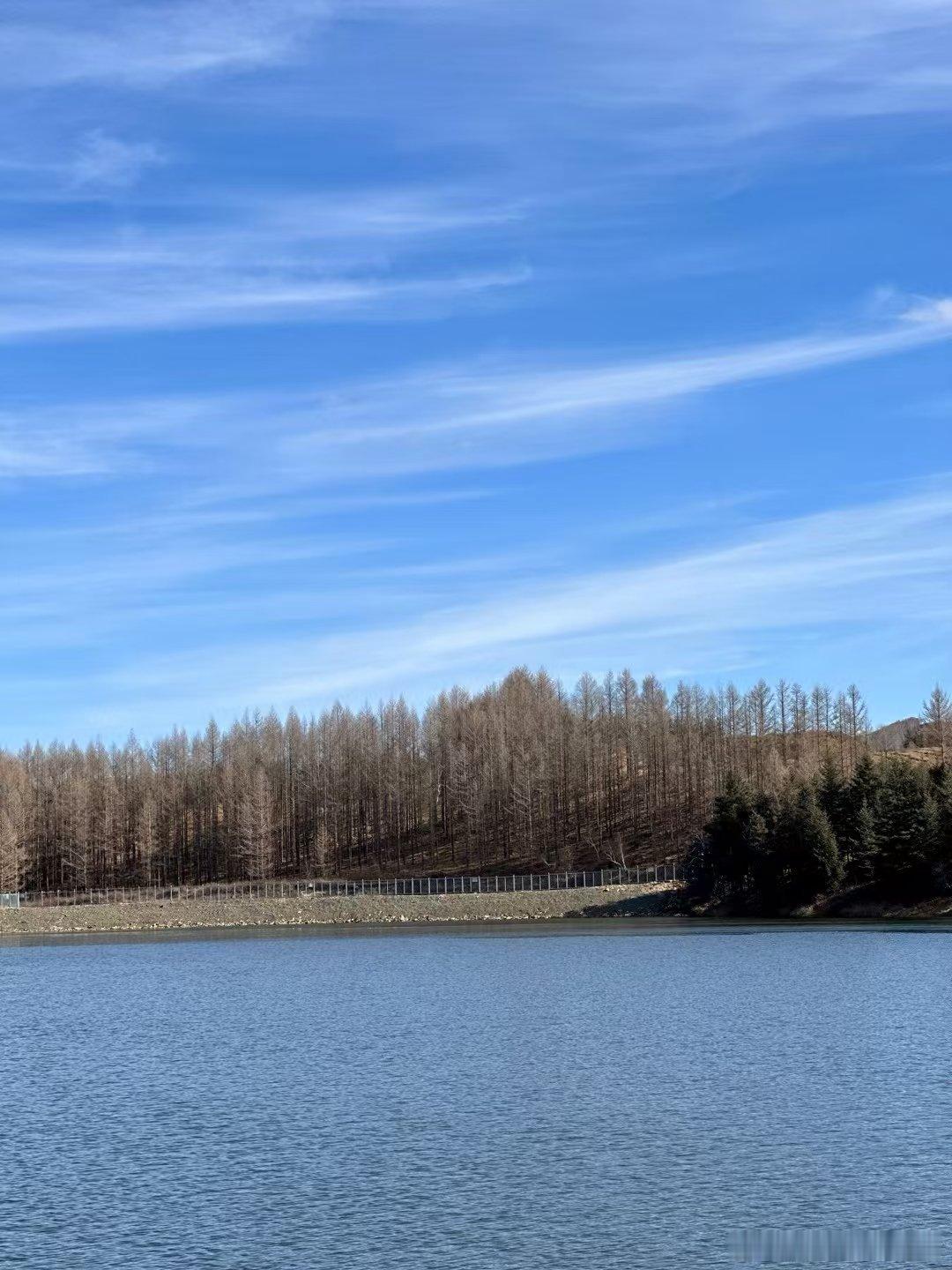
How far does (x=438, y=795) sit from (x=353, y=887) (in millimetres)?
30300

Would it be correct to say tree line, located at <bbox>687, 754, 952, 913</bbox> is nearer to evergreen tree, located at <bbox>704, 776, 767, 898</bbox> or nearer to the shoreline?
evergreen tree, located at <bbox>704, 776, 767, 898</bbox>

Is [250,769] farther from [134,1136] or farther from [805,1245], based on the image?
[805,1245]

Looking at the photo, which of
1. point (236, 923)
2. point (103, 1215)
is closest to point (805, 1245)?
point (103, 1215)

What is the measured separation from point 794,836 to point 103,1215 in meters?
81.6

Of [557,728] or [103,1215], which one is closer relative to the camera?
[103,1215]

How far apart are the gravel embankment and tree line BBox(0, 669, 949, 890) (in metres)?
28.4

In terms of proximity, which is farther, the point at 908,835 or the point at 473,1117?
the point at 908,835

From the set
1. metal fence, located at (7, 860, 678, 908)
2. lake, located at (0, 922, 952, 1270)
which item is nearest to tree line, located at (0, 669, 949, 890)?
metal fence, located at (7, 860, 678, 908)

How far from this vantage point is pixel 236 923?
112125mm

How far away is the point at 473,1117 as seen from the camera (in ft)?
94.5

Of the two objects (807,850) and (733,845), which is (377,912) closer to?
(733,845)

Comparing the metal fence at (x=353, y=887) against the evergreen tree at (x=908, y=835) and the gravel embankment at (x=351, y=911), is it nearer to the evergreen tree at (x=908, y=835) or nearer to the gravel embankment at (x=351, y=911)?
the gravel embankment at (x=351, y=911)

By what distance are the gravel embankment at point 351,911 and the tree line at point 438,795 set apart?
28397 mm

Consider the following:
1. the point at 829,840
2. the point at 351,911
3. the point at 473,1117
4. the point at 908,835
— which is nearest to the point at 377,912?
the point at 351,911
